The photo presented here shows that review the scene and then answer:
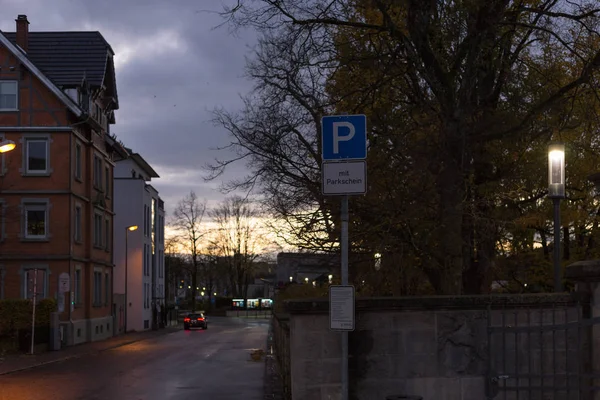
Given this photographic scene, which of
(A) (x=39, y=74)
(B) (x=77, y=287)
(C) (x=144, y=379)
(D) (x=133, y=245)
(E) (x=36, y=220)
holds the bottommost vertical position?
(C) (x=144, y=379)

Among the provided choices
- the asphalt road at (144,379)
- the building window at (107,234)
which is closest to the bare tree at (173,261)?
the building window at (107,234)

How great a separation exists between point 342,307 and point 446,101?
257 inches

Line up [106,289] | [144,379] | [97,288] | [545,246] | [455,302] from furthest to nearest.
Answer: [106,289] < [97,288] < [545,246] < [144,379] < [455,302]

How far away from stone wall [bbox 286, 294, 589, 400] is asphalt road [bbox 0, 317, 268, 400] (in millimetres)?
7304

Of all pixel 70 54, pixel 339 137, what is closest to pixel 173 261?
pixel 70 54

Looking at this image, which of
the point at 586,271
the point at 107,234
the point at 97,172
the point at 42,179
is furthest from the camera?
the point at 107,234

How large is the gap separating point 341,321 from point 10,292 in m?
36.4

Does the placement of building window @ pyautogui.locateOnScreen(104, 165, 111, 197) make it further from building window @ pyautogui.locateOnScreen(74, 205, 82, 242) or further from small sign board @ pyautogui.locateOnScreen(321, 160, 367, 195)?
small sign board @ pyautogui.locateOnScreen(321, 160, 367, 195)

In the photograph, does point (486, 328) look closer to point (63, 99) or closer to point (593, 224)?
point (593, 224)

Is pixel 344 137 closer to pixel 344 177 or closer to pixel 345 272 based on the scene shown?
pixel 344 177

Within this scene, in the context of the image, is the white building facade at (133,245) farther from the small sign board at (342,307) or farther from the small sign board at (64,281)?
the small sign board at (342,307)

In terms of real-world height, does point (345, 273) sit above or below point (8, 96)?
below

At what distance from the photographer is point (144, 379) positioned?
20766 mm

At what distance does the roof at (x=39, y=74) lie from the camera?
4066 centimetres
